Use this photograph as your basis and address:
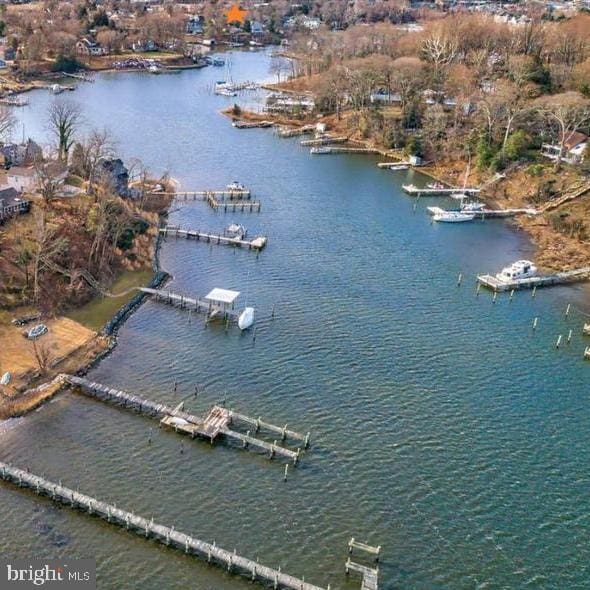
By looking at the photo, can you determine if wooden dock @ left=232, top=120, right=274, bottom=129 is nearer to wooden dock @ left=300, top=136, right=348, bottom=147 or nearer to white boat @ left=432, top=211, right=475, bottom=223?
wooden dock @ left=300, top=136, right=348, bottom=147

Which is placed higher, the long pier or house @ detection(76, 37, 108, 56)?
house @ detection(76, 37, 108, 56)

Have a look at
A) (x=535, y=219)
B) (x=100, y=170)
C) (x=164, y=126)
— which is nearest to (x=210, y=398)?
(x=100, y=170)

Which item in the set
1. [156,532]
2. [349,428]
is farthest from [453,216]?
[156,532]

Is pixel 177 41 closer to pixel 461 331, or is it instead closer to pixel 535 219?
pixel 535 219

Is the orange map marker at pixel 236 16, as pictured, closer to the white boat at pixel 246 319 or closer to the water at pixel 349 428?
the water at pixel 349 428

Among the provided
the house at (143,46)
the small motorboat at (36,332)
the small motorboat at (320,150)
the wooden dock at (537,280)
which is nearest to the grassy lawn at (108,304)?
the small motorboat at (36,332)

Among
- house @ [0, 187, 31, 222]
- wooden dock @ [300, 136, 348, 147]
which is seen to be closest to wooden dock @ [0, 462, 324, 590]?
house @ [0, 187, 31, 222]

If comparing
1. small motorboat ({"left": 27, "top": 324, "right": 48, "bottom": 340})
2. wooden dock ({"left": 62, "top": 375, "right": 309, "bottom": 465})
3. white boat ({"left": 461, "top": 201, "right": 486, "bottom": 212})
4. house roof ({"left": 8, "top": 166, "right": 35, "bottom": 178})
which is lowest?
wooden dock ({"left": 62, "top": 375, "right": 309, "bottom": 465})
